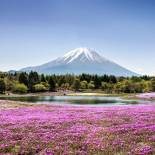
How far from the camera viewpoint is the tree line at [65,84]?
15100 cm

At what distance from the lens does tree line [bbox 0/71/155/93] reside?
495ft

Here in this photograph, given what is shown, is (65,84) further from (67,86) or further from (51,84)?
(51,84)

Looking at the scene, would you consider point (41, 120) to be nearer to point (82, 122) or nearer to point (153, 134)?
point (82, 122)

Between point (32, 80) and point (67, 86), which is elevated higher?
point (32, 80)

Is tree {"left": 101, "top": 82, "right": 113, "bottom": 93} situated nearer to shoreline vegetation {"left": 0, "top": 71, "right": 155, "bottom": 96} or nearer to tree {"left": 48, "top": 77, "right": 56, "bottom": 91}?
shoreline vegetation {"left": 0, "top": 71, "right": 155, "bottom": 96}

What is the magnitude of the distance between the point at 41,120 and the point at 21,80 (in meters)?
143

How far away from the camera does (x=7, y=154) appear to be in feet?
52.4

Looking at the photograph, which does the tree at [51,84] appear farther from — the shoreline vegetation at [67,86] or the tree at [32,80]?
Answer: the tree at [32,80]

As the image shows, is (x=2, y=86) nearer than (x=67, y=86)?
Yes

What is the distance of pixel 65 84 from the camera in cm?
18450

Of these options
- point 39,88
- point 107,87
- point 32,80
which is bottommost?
point 39,88

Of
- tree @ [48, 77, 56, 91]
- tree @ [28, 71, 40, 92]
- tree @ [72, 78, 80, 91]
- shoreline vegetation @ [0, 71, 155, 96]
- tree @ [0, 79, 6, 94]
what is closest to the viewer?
tree @ [0, 79, 6, 94]

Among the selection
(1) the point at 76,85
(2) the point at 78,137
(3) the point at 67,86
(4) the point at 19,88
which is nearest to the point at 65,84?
(3) the point at 67,86

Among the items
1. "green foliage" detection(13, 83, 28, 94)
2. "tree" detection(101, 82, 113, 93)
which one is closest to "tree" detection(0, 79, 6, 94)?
"green foliage" detection(13, 83, 28, 94)
